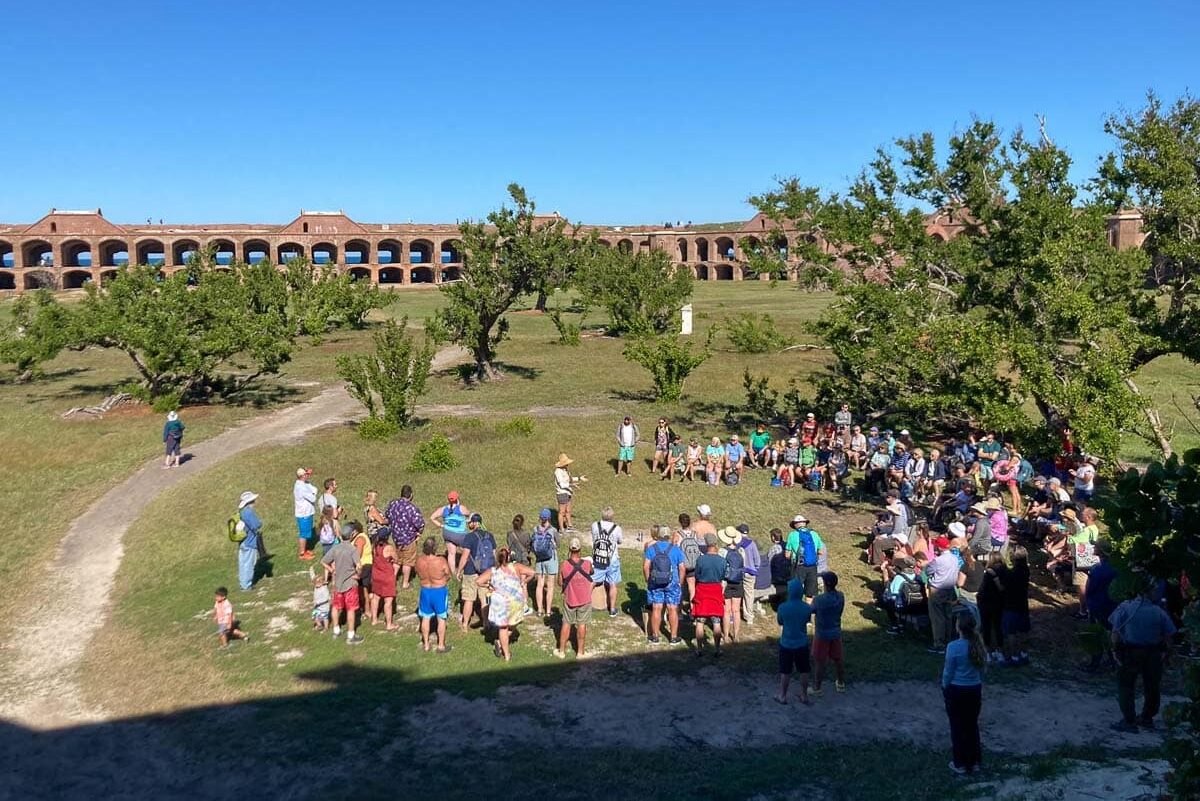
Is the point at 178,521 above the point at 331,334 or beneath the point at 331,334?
beneath

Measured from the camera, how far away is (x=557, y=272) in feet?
91.8

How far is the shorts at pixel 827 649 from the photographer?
8867 millimetres

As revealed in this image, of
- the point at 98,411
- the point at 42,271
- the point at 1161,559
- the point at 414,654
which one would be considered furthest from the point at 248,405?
the point at 42,271

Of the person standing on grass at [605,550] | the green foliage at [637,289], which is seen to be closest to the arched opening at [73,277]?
the green foliage at [637,289]

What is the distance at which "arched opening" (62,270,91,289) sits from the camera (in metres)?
61.6

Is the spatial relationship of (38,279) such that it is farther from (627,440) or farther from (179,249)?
(627,440)

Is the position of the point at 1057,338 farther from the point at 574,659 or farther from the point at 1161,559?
the point at 1161,559

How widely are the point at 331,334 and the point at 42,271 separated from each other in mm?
31322

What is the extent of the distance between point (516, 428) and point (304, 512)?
8155 millimetres

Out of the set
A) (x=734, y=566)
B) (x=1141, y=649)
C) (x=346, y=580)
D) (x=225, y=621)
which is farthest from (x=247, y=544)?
(x=1141, y=649)

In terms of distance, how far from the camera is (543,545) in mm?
10766

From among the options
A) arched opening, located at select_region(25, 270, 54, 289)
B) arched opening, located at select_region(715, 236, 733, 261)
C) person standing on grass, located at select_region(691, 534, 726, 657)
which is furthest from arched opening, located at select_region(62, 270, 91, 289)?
person standing on grass, located at select_region(691, 534, 726, 657)

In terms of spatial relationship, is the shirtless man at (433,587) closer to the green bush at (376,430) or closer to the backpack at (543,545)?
the backpack at (543,545)

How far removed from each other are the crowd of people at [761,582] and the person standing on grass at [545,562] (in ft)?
0.07
